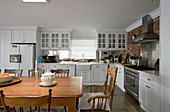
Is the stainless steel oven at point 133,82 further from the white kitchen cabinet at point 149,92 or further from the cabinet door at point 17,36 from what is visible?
the cabinet door at point 17,36

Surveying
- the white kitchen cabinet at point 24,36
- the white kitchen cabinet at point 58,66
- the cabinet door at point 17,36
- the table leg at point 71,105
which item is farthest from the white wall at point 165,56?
the cabinet door at point 17,36

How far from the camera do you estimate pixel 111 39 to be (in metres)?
5.08

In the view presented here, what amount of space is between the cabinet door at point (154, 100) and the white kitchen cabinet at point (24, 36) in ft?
14.8

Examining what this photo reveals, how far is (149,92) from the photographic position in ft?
7.55

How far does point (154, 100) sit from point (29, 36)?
4821mm

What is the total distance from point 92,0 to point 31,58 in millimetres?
3392

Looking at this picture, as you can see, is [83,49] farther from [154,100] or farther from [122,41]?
[154,100]

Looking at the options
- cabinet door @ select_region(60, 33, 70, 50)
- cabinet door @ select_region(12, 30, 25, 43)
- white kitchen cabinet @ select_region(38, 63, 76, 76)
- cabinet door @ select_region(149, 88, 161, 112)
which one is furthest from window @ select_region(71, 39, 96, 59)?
cabinet door @ select_region(149, 88, 161, 112)

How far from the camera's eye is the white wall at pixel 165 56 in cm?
174

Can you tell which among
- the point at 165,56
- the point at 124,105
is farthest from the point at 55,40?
the point at 165,56

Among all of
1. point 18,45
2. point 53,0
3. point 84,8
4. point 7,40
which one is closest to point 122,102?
point 84,8

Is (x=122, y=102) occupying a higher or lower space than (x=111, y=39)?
lower

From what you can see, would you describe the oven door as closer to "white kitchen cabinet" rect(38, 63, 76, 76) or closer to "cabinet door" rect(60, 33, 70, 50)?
"white kitchen cabinet" rect(38, 63, 76, 76)

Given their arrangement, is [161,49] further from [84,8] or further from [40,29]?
[40,29]
